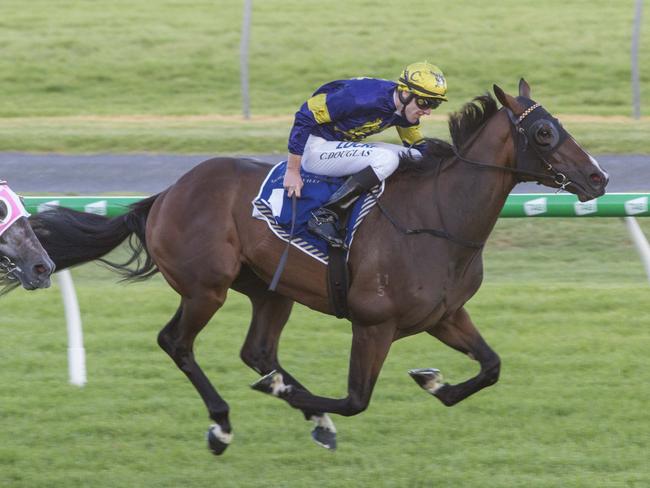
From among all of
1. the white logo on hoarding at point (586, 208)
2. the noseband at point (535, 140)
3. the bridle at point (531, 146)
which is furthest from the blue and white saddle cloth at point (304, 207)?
the white logo on hoarding at point (586, 208)

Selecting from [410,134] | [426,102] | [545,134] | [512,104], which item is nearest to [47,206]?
[410,134]

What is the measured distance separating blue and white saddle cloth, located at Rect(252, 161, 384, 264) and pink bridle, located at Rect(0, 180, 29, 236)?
1.40m

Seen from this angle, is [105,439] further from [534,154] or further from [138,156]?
[138,156]

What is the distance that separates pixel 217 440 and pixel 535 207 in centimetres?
267

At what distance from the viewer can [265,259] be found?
579cm

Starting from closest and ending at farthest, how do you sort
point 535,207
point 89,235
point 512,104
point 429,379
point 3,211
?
1. point 3,211
2. point 512,104
3. point 429,379
4. point 89,235
5. point 535,207

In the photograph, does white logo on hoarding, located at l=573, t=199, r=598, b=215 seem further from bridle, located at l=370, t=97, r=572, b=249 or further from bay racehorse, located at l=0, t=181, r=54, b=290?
bay racehorse, located at l=0, t=181, r=54, b=290

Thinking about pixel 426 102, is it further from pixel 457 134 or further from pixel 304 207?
pixel 304 207

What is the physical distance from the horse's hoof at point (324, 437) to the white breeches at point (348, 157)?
1.23m

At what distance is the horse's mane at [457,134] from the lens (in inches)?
220

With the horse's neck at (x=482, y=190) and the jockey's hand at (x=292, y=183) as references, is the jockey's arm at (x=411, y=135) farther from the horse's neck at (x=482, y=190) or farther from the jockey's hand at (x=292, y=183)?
the jockey's hand at (x=292, y=183)

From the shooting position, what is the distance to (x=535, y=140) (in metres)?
5.30

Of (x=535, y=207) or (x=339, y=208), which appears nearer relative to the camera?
(x=339, y=208)

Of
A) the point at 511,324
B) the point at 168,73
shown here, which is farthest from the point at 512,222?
the point at 168,73
